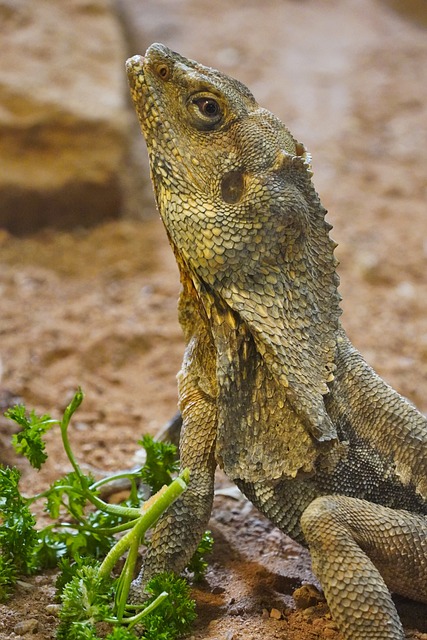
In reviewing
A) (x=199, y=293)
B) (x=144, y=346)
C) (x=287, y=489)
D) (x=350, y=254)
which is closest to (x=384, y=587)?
(x=287, y=489)

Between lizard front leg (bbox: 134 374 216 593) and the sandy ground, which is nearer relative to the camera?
lizard front leg (bbox: 134 374 216 593)

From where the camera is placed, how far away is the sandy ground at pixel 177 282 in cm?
286

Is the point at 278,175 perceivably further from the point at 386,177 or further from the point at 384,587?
the point at 386,177

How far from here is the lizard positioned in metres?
2.41

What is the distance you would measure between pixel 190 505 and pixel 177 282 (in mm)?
3549

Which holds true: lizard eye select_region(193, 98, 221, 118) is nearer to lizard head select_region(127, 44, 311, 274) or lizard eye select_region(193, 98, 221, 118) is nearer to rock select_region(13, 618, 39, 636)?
lizard head select_region(127, 44, 311, 274)

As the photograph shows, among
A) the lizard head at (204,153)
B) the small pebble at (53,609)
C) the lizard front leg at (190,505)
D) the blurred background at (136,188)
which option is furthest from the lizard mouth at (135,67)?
the blurred background at (136,188)

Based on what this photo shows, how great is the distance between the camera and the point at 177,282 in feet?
19.5

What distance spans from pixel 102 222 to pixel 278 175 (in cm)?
447

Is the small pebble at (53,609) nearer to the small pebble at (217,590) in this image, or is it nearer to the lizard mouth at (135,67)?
the small pebble at (217,590)

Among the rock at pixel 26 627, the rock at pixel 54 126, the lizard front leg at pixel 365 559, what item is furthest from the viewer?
the rock at pixel 54 126

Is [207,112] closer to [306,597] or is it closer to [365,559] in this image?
[365,559]

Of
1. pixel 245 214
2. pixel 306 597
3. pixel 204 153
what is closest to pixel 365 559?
pixel 306 597

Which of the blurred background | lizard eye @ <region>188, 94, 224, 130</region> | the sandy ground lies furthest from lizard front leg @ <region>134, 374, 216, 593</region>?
the blurred background
